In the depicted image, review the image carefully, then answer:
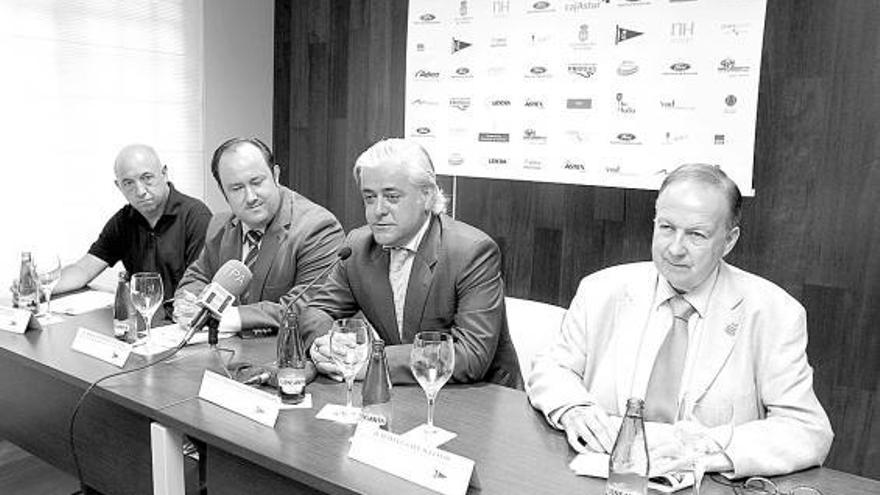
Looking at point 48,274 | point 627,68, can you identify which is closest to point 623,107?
point 627,68

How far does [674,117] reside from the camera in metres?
3.08

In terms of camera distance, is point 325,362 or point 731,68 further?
point 731,68

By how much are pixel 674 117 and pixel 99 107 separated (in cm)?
300

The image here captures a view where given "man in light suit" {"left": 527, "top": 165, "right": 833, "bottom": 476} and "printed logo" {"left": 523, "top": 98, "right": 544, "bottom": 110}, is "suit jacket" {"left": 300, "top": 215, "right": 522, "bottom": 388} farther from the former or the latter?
"printed logo" {"left": 523, "top": 98, "right": 544, "bottom": 110}

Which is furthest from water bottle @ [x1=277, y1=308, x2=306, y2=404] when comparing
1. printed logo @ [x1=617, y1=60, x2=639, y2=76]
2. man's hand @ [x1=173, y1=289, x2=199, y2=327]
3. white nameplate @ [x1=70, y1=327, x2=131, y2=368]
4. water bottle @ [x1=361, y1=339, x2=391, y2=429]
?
printed logo @ [x1=617, y1=60, x2=639, y2=76]

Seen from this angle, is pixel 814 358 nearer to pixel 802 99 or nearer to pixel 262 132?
pixel 802 99

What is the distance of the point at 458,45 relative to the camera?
3.72m

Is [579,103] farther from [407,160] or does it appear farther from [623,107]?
[407,160]

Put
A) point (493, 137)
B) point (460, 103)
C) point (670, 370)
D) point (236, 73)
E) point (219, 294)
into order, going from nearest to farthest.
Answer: point (670, 370) < point (219, 294) < point (493, 137) < point (460, 103) < point (236, 73)

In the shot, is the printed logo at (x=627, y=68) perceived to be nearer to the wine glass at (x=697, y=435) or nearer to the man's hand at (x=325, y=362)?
the man's hand at (x=325, y=362)

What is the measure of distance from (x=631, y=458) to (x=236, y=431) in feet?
2.58

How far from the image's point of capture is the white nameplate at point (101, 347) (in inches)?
74.8

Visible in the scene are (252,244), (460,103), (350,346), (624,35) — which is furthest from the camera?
(460,103)

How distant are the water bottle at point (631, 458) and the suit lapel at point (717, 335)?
0.41m
